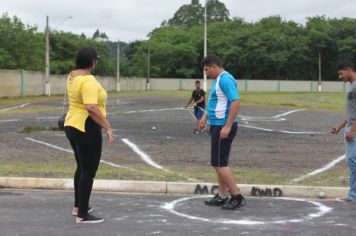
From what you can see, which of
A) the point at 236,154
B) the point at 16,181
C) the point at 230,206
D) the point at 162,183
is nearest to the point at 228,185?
the point at 230,206

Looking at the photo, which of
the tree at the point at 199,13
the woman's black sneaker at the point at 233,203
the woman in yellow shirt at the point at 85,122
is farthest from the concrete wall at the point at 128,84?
the tree at the point at 199,13

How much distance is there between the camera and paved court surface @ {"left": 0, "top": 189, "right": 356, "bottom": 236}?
20.4 feet

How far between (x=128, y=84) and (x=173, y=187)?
70.5m

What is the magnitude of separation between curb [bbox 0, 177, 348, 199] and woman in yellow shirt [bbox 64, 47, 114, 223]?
6.52 feet

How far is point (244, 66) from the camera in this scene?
3629 inches

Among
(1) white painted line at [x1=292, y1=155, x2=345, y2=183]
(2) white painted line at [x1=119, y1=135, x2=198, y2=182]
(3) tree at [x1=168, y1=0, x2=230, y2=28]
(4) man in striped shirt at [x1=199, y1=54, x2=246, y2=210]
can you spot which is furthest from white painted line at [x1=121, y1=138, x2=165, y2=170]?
(3) tree at [x1=168, y1=0, x2=230, y2=28]

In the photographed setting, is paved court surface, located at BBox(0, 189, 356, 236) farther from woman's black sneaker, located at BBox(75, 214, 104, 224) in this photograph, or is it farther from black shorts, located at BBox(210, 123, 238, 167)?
black shorts, located at BBox(210, 123, 238, 167)

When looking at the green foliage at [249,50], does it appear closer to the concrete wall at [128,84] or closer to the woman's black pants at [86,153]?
the concrete wall at [128,84]

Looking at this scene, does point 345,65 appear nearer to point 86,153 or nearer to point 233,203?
point 233,203

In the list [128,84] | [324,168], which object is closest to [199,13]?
[128,84]

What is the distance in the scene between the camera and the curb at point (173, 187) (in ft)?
27.6

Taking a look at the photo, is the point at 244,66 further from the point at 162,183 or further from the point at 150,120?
the point at 162,183

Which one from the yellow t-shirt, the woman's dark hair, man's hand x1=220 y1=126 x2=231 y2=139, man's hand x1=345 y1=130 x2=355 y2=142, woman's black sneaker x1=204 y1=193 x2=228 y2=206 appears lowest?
woman's black sneaker x1=204 y1=193 x2=228 y2=206

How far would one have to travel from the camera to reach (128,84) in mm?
78562
